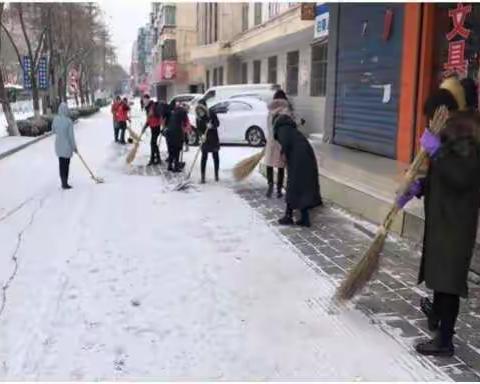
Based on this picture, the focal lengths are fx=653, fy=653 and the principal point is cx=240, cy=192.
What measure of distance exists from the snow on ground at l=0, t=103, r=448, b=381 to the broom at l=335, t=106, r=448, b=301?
6.9 inches

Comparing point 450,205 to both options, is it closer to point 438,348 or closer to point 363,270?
point 438,348

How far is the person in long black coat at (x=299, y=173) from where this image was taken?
741cm

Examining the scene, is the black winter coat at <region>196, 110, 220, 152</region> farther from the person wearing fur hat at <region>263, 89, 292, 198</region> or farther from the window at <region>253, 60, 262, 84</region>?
the window at <region>253, 60, 262, 84</region>

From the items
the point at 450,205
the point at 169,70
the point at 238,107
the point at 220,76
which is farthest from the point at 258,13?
the point at 450,205

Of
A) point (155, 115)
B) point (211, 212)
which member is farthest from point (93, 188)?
point (155, 115)

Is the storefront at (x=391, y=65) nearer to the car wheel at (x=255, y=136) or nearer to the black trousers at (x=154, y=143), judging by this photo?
the black trousers at (x=154, y=143)

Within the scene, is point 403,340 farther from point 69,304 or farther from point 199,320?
point 69,304

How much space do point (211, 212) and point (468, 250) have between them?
5054 millimetres

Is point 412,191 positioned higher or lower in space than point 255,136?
higher

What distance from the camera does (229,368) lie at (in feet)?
12.5

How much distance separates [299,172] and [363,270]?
2891 millimetres

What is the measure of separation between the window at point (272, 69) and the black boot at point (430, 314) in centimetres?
2436

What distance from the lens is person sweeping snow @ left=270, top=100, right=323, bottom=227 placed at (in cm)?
741

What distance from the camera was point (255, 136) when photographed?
18562 millimetres
